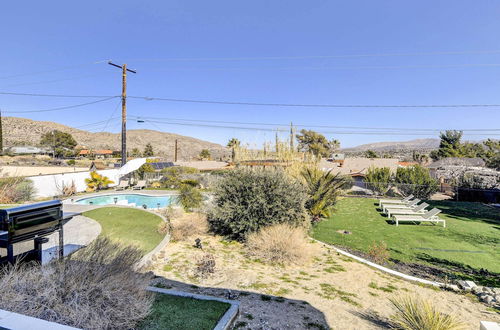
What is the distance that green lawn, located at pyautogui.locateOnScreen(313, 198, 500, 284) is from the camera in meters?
7.37

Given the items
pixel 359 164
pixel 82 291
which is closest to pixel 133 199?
pixel 82 291

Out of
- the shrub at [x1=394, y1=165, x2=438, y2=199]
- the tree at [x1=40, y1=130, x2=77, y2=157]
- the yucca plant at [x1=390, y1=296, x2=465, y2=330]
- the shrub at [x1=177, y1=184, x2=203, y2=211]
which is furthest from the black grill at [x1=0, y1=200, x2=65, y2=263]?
the tree at [x1=40, y1=130, x2=77, y2=157]

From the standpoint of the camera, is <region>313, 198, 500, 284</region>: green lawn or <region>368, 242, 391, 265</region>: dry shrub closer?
<region>368, 242, 391, 265</region>: dry shrub

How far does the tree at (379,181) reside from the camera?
19.2 metres

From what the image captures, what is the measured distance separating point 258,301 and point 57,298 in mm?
3028

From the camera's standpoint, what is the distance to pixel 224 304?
392cm

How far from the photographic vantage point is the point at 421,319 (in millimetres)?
3637

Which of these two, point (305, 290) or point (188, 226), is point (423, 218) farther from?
point (188, 226)

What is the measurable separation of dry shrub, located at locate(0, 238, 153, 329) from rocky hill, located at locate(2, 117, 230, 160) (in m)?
53.1

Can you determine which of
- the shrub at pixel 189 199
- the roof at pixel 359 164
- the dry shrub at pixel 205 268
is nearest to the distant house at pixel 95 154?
the roof at pixel 359 164

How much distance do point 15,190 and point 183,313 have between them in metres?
13.7

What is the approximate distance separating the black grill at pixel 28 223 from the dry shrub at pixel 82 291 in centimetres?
32

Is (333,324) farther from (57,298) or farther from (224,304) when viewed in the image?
(57,298)

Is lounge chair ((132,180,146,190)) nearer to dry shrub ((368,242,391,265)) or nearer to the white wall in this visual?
the white wall
